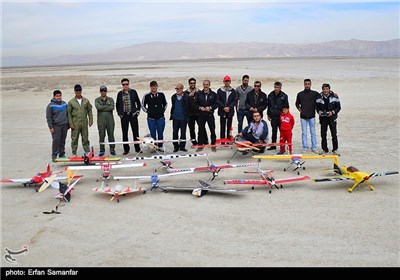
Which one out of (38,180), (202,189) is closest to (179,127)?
(202,189)

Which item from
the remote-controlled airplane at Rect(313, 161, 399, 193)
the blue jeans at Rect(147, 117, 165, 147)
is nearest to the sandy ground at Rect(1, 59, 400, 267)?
the remote-controlled airplane at Rect(313, 161, 399, 193)

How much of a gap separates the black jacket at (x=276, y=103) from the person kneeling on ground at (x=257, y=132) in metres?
0.57

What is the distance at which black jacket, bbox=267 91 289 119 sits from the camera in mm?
11562

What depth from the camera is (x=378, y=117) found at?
1720cm

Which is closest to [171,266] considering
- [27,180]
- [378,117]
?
[27,180]

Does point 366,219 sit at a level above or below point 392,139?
below

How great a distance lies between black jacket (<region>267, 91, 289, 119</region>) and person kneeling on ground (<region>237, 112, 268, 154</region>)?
0.57 metres

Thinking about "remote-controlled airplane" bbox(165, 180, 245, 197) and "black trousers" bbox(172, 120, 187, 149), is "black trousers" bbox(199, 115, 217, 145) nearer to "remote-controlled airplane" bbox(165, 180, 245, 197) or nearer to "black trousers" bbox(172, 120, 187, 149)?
"black trousers" bbox(172, 120, 187, 149)

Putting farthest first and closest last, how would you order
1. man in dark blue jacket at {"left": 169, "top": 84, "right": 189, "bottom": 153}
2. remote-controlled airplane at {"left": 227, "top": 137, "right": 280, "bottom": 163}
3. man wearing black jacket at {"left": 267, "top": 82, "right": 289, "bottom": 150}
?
→ 1. man in dark blue jacket at {"left": 169, "top": 84, "right": 189, "bottom": 153}
2. man wearing black jacket at {"left": 267, "top": 82, "right": 289, "bottom": 150}
3. remote-controlled airplane at {"left": 227, "top": 137, "right": 280, "bottom": 163}

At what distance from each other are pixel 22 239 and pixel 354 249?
234 inches

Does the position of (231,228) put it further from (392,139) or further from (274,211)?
(392,139)

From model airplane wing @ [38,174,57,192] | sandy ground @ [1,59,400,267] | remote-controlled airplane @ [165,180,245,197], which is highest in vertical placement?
model airplane wing @ [38,174,57,192]

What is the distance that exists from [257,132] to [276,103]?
1.24m

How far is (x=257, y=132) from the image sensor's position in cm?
1141
